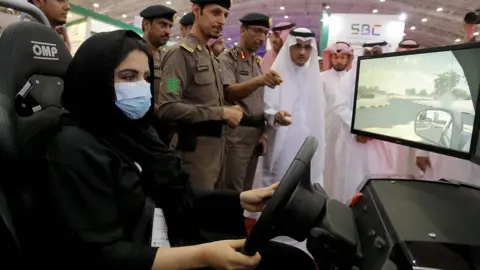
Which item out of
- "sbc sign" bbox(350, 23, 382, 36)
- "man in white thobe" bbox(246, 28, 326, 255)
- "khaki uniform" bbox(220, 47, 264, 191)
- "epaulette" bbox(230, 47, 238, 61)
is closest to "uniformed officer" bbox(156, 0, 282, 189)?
"khaki uniform" bbox(220, 47, 264, 191)

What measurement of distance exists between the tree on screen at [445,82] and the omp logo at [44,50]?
4.27ft

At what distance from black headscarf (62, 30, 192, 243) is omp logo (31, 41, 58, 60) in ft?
0.48

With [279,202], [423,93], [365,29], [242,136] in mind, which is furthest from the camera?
[365,29]

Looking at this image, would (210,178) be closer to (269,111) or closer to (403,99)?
(269,111)

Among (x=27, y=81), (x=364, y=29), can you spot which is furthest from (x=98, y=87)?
(x=364, y=29)

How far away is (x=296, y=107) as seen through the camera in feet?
10.8

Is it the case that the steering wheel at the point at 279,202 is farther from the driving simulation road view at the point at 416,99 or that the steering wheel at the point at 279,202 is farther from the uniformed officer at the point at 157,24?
the uniformed officer at the point at 157,24

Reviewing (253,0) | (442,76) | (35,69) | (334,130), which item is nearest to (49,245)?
(35,69)

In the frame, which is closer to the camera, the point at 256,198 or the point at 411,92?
the point at 256,198

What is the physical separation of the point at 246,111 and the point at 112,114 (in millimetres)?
1977

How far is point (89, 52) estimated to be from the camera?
116cm

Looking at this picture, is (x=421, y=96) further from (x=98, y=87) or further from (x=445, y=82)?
(x=98, y=87)

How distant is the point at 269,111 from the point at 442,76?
1771 mm

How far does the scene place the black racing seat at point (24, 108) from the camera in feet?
3.60
